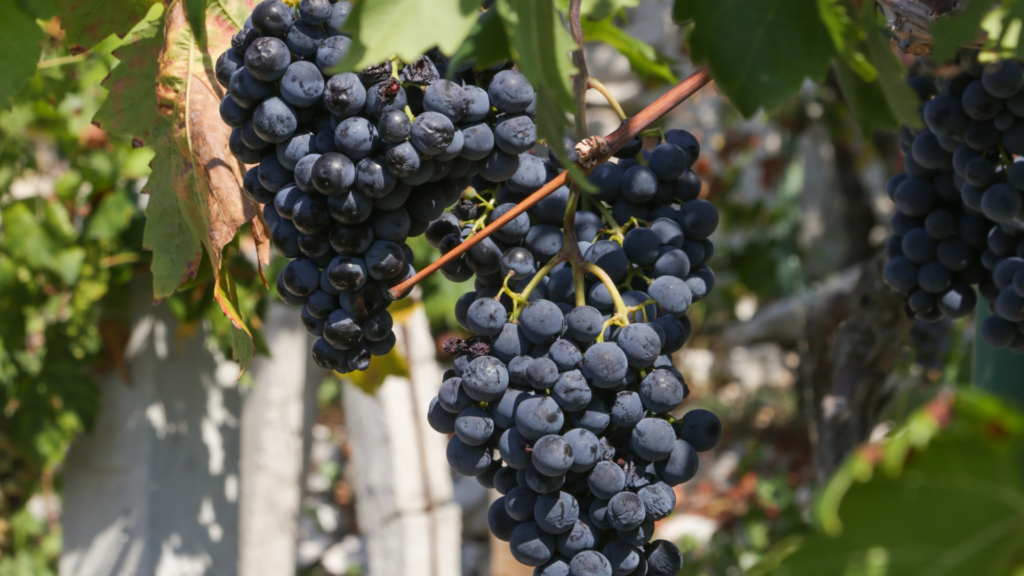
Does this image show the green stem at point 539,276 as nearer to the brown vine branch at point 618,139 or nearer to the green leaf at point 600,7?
the brown vine branch at point 618,139

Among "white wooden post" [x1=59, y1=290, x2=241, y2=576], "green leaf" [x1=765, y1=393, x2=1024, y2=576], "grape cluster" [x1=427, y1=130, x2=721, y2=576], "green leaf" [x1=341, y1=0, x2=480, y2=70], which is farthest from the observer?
"white wooden post" [x1=59, y1=290, x2=241, y2=576]

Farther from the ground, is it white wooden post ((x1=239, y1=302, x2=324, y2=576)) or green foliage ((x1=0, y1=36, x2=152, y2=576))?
green foliage ((x1=0, y1=36, x2=152, y2=576))

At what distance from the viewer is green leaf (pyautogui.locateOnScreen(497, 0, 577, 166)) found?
0.42m

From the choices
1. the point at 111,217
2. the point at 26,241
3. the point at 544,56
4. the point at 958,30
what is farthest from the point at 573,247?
the point at 26,241

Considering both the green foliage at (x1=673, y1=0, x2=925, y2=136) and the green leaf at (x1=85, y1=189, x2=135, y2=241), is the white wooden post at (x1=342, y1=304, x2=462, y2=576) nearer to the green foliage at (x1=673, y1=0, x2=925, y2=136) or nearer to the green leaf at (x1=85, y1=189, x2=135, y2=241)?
the green leaf at (x1=85, y1=189, x2=135, y2=241)

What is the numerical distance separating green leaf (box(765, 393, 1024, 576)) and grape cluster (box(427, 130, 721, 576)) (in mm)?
265

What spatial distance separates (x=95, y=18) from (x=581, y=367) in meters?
0.57

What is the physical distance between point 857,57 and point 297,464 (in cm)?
153

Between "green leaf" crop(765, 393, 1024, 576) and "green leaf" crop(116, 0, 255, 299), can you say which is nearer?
"green leaf" crop(765, 393, 1024, 576)

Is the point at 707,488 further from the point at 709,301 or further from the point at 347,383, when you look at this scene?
the point at 347,383

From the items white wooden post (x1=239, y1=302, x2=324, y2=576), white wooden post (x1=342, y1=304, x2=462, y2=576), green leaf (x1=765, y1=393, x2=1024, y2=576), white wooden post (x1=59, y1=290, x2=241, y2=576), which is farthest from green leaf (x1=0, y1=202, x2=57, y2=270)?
green leaf (x1=765, y1=393, x2=1024, y2=576)


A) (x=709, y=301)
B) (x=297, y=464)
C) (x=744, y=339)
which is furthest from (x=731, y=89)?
A: (x=709, y=301)

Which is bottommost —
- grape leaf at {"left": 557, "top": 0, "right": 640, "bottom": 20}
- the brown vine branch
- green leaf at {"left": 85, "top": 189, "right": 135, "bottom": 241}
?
green leaf at {"left": 85, "top": 189, "right": 135, "bottom": 241}

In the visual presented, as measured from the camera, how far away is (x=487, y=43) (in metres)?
0.44
